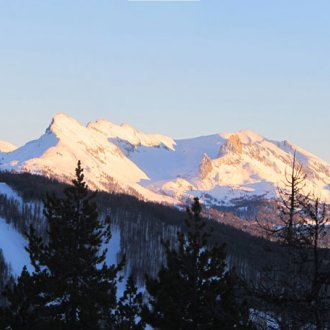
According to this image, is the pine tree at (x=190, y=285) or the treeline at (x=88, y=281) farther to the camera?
the treeline at (x=88, y=281)

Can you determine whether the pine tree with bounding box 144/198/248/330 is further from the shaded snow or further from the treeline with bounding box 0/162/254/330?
the shaded snow

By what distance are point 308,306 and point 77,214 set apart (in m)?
16.0

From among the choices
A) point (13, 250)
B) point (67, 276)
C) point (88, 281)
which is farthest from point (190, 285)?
point (13, 250)

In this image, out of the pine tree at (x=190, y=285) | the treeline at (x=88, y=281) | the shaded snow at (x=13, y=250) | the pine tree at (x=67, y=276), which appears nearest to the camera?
the pine tree at (x=190, y=285)

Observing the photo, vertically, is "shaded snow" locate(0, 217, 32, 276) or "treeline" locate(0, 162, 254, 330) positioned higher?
"shaded snow" locate(0, 217, 32, 276)

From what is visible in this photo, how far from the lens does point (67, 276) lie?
90.4ft

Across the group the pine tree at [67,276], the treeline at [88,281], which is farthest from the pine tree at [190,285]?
A: the pine tree at [67,276]

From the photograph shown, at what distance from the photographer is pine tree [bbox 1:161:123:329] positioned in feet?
88.0

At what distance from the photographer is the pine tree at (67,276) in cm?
2683

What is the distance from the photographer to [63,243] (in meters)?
27.7

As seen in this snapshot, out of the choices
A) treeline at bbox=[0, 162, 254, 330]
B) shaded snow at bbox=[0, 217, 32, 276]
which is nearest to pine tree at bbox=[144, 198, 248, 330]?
treeline at bbox=[0, 162, 254, 330]

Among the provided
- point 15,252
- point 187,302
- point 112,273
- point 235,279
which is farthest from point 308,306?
point 15,252

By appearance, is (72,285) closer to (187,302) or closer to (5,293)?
(5,293)

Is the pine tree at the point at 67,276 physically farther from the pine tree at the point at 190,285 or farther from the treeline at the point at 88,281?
the pine tree at the point at 190,285
